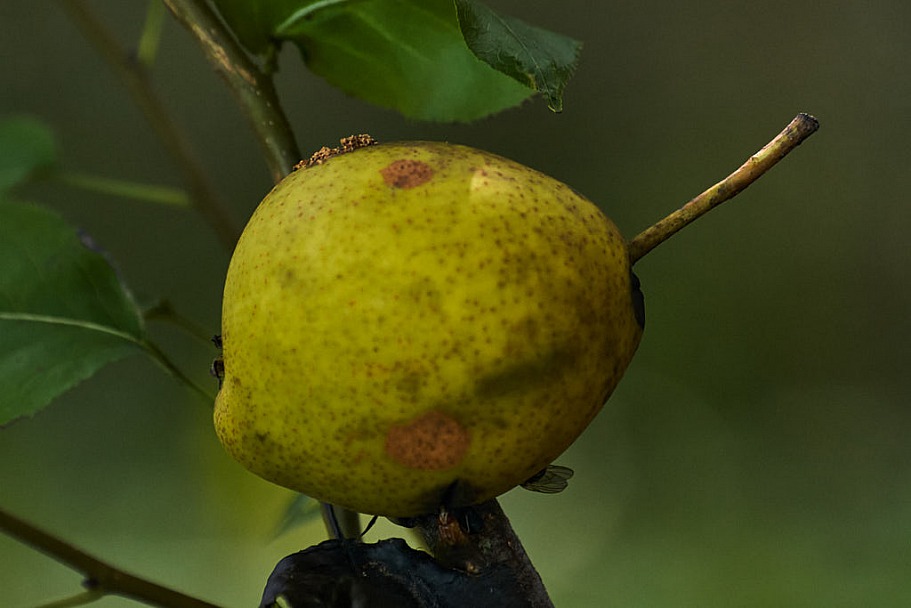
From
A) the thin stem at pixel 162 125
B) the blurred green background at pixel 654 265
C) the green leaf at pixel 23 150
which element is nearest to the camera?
the thin stem at pixel 162 125

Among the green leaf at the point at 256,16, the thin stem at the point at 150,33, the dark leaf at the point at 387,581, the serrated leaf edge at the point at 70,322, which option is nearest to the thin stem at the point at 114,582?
the dark leaf at the point at 387,581

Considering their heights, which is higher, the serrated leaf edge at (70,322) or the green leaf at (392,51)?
the green leaf at (392,51)

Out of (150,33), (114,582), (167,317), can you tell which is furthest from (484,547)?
(150,33)

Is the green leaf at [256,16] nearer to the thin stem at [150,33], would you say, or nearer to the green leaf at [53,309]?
the green leaf at [53,309]

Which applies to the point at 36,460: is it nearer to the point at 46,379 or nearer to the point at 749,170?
the point at 46,379

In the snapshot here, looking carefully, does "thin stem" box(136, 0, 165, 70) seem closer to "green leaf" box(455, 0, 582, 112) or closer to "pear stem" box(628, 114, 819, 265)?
"green leaf" box(455, 0, 582, 112)
